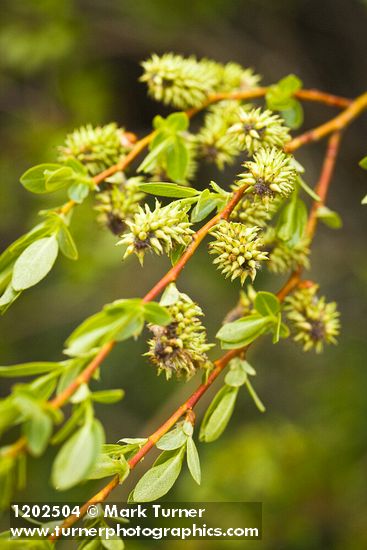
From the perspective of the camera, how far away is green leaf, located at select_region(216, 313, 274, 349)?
91 cm

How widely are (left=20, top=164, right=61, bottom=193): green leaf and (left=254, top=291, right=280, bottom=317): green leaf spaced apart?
390 mm

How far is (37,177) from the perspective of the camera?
1043 mm

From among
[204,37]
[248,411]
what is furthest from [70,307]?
[204,37]

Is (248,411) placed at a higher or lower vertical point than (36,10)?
lower

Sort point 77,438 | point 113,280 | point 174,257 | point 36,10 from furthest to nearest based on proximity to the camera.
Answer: point 113,280 < point 36,10 < point 174,257 < point 77,438

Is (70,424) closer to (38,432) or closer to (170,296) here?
(38,432)

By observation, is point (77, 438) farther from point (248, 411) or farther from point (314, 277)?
point (248, 411)

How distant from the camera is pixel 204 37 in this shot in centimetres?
261

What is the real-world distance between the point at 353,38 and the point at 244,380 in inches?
80.2

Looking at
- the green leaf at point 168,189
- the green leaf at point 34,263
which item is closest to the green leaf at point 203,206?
the green leaf at point 168,189

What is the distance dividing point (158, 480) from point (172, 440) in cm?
6

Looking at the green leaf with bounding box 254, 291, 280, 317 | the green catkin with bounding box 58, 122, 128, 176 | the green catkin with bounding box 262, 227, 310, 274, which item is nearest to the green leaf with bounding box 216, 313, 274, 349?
the green leaf with bounding box 254, 291, 280, 317

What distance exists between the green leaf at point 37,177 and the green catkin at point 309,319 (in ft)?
1.59

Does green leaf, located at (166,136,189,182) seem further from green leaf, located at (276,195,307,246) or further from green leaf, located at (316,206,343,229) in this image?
green leaf, located at (316,206,343,229)
